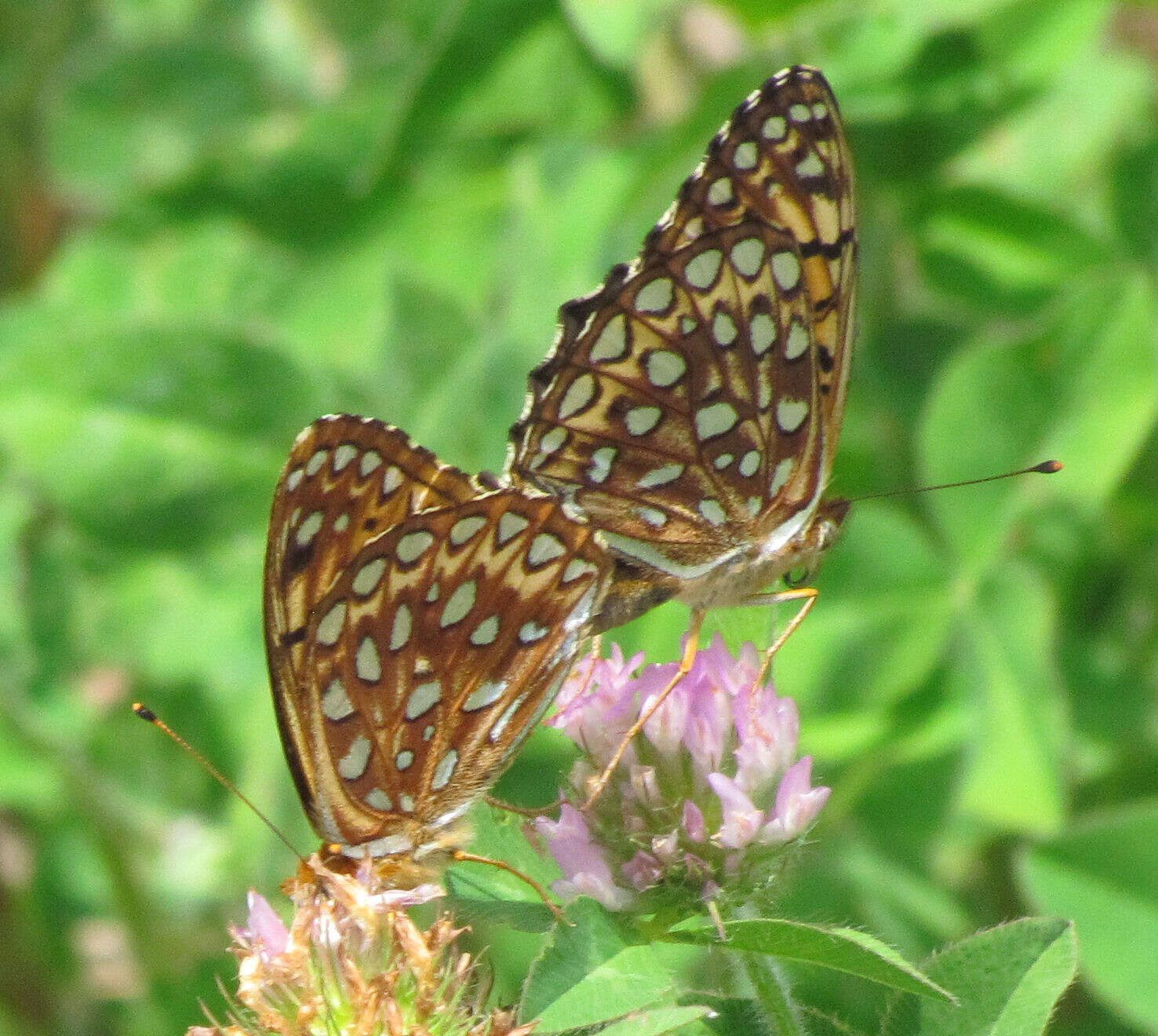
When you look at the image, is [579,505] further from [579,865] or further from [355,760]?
[579,865]

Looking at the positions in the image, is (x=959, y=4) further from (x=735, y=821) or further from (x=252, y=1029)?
(x=252, y=1029)

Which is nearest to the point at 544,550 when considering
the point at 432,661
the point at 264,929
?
the point at 432,661

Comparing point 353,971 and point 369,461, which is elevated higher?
point 369,461

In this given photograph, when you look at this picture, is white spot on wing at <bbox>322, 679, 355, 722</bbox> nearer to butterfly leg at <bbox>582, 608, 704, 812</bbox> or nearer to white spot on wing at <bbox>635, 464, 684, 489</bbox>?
butterfly leg at <bbox>582, 608, 704, 812</bbox>

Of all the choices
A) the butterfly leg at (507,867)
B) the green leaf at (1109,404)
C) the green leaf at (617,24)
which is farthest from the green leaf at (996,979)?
the green leaf at (617,24)

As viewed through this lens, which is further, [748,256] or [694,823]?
[748,256]

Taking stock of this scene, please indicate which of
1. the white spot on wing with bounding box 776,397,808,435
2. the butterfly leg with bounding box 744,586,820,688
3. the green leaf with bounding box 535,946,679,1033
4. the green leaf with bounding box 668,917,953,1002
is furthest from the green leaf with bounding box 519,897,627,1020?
the white spot on wing with bounding box 776,397,808,435
